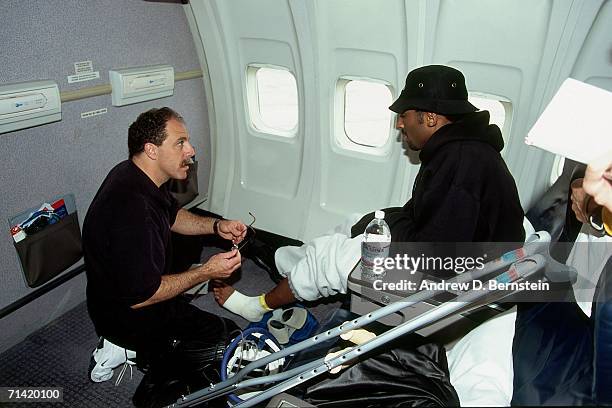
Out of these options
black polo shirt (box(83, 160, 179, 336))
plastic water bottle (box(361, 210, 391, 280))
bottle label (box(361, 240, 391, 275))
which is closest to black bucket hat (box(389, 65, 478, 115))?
plastic water bottle (box(361, 210, 391, 280))

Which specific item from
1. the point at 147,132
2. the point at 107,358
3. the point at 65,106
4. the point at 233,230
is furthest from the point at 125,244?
the point at 65,106

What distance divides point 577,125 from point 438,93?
1.38 m

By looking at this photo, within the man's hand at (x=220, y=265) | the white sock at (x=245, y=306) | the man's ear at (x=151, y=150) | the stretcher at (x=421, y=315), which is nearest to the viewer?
the stretcher at (x=421, y=315)

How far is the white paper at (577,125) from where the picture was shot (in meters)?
1.63

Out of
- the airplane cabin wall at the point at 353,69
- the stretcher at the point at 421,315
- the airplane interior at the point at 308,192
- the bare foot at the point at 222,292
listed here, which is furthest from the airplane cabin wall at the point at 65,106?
the stretcher at the point at 421,315

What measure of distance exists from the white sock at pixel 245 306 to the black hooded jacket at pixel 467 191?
147 centimetres

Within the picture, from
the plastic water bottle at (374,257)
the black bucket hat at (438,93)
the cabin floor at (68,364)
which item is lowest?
the cabin floor at (68,364)

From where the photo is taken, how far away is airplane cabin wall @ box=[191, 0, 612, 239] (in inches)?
123

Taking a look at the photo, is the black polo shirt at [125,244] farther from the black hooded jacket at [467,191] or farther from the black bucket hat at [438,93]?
the black bucket hat at [438,93]

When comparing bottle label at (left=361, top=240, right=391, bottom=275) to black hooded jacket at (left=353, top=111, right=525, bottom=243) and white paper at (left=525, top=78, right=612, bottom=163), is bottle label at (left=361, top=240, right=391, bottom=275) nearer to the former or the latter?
black hooded jacket at (left=353, top=111, right=525, bottom=243)

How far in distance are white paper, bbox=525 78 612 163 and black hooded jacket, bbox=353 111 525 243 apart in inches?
40.8

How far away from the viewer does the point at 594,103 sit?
169cm

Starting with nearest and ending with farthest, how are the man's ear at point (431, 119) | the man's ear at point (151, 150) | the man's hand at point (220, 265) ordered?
the man's ear at point (151, 150) → the man's hand at point (220, 265) → the man's ear at point (431, 119)

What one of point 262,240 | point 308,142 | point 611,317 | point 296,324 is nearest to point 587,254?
point 611,317
